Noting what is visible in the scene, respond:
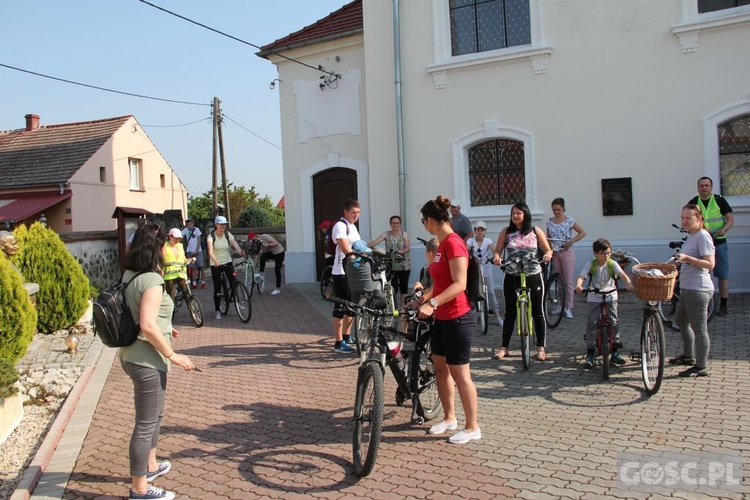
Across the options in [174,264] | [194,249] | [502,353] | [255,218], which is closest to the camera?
[502,353]

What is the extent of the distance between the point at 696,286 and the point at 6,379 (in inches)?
239

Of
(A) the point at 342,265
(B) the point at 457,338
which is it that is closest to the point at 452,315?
(B) the point at 457,338

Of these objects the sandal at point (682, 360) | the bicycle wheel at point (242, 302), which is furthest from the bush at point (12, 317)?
the sandal at point (682, 360)

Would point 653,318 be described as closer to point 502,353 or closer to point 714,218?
point 502,353

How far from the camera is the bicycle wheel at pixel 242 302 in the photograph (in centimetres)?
1082

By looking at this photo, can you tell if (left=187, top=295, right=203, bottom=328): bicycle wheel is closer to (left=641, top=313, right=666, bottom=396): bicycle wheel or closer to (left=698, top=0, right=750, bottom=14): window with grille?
(left=641, top=313, right=666, bottom=396): bicycle wheel

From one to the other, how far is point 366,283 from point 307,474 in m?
3.42

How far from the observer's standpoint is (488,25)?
42.0 ft

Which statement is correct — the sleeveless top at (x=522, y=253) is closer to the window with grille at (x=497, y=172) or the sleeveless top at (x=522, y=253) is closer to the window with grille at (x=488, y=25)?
the window with grille at (x=497, y=172)

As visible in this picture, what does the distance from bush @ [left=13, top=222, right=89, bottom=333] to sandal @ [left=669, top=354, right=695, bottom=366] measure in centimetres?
845

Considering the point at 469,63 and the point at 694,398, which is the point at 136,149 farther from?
the point at 694,398

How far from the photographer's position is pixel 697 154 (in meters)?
11.2

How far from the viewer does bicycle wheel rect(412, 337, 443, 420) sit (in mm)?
5129

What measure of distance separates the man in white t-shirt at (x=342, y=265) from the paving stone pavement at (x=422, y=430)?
310 mm
